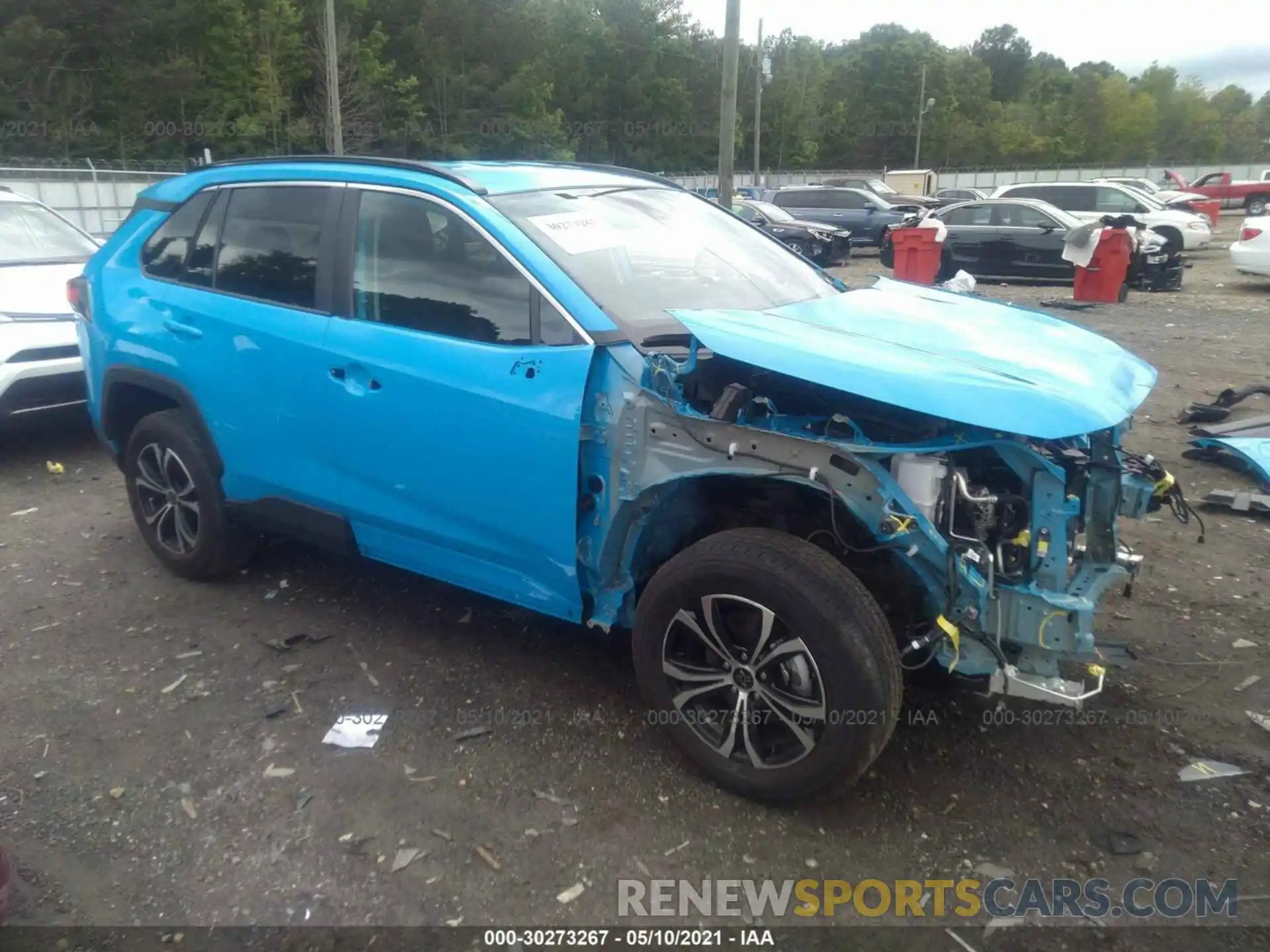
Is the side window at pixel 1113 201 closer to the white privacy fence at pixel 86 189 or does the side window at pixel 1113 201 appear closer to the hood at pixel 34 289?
the white privacy fence at pixel 86 189

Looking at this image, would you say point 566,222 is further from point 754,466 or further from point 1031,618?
Answer: point 1031,618

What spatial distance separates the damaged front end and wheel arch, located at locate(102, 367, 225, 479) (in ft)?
6.85

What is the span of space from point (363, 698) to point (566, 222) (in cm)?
197

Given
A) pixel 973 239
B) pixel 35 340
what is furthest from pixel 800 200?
pixel 35 340

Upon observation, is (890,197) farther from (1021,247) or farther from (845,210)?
(1021,247)

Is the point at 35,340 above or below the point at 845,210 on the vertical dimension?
below

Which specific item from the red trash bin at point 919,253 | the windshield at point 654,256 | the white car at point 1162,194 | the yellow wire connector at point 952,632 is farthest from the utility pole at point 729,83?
the white car at point 1162,194

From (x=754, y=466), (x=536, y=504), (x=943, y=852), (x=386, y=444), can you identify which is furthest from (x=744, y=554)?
(x=386, y=444)

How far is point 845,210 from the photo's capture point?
77.4 ft

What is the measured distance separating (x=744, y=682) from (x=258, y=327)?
2475 mm

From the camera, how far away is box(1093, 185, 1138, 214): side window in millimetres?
20156

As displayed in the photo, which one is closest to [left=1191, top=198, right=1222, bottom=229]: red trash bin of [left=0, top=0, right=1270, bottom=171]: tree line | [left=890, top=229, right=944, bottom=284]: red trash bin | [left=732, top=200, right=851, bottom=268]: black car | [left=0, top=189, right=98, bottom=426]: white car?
[left=732, top=200, right=851, bottom=268]: black car

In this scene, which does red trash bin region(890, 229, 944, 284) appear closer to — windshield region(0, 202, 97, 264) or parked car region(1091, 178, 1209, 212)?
parked car region(1091, 178, 1209, 212)

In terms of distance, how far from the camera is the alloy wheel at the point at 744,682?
2.84 meters
